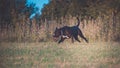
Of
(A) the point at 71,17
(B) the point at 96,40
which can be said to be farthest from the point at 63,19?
(B) the point at 96,40

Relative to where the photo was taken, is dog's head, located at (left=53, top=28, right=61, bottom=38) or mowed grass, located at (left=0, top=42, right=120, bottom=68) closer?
mowed grass, located at (left=0, top=42, right=120, bottom=68)

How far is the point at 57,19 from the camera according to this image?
5352 mm

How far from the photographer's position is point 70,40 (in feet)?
17.9

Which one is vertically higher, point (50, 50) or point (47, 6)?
point (47, 6)

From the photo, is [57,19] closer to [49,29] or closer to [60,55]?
[49,29]

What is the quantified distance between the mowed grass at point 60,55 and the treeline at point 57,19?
84 mm

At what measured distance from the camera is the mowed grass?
5.15m

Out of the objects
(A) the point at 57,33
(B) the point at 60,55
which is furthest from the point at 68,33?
(B) the point at 60,55

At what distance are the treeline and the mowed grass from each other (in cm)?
8

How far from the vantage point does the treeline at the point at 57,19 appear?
5301mm

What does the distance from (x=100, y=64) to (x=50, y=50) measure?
574 mm

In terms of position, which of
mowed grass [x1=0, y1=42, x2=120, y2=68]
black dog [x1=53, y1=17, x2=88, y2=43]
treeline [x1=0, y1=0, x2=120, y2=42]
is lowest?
mowed grass [x1=0, y1=42, x2=120, y2=68]

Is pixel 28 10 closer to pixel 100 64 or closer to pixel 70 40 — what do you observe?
pixel 70 40

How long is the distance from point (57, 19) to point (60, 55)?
365 millimetres
